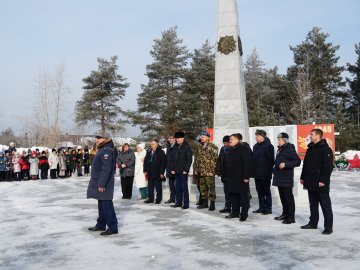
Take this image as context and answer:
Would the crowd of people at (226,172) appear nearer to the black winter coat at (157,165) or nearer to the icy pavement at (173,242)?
the black winter coat at (157,165)

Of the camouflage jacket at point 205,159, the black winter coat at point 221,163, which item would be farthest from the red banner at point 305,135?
the camouflage jacket at point 205,159

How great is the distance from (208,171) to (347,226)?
274 centimetres

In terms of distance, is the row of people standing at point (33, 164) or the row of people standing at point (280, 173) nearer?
the row of people standing at point (280, 173)

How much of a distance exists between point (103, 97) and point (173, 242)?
113 ft

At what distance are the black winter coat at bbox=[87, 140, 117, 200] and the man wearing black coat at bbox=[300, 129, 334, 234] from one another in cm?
303

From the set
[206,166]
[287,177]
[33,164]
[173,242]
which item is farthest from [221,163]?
[33,164]

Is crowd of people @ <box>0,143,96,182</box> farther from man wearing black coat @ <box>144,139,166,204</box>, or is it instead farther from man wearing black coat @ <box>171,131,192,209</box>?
man wearing black coat @ <box>171,131,192,209</box>

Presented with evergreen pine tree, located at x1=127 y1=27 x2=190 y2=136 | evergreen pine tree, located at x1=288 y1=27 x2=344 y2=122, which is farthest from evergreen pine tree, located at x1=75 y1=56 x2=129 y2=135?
evergreen pine tree, located at x1=288 y1=27 x2=344 y2=122

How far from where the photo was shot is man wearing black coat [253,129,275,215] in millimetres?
7500

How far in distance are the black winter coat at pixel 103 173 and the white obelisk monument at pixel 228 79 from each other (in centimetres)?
501

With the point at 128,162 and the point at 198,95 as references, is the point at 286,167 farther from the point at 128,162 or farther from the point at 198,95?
the point at 198,95

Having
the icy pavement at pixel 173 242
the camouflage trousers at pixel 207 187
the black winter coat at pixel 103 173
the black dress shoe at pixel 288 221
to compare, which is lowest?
the icy pavement at pixel 173 242

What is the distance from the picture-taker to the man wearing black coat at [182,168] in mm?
8141

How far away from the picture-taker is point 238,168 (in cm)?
690
